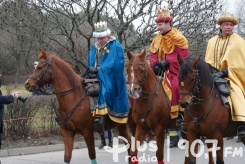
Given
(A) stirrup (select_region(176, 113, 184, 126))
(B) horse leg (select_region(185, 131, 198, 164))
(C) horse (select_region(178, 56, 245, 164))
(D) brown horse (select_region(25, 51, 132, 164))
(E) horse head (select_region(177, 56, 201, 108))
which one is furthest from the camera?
(A) stirrup (select_region(176, 113, 184, 126))

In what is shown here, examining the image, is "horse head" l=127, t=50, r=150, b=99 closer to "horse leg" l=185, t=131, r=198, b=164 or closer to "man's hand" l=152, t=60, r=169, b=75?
"man's hand" l=152, t=60, r=169, b=75

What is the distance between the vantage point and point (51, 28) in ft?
49.2

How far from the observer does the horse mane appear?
7.02 metres

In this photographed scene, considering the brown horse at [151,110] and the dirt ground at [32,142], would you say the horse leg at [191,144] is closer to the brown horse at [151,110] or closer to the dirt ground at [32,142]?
the brown horse at [151,110]

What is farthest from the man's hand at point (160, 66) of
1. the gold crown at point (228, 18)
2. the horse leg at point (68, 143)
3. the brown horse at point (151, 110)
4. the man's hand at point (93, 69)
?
the horse leg at point (68, 143)

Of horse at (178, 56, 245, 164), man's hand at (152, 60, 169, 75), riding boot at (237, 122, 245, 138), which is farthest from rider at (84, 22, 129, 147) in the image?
riding boot at (237, 122, 245, 138)

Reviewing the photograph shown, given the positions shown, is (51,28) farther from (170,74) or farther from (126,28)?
(170,74)

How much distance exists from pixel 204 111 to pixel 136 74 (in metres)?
1.21

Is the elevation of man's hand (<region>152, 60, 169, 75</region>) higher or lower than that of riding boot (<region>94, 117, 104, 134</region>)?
higher

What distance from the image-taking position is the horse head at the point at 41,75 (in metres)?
7.88

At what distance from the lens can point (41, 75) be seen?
7941 mm

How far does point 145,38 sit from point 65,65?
7.12 metres

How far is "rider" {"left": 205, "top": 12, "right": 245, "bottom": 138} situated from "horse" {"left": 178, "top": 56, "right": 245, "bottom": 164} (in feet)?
0.91

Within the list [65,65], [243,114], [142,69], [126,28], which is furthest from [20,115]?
[243,114]
